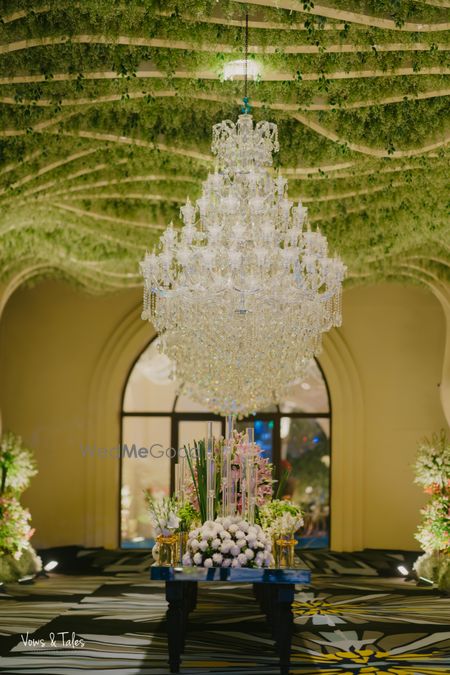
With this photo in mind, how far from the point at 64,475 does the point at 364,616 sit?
22.7ft

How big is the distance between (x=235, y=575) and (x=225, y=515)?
0.84 m

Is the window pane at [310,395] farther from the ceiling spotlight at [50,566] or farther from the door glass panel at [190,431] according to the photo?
the ceiling spotlight at [50,566]

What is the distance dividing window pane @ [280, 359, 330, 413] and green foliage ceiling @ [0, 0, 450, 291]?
11.8 feet

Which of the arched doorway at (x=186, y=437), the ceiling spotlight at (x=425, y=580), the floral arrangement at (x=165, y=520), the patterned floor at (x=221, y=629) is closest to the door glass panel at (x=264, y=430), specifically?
the arched doorway at (x=186, y=437)

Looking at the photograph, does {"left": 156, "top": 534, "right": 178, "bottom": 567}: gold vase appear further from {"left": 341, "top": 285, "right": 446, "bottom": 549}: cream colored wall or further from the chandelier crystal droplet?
{"left": 341, "top": 285, "right": 446, "bottom": 549}: cream colored wall

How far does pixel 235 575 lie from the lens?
6332mm

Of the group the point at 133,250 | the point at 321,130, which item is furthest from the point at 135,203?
the point at 321,130

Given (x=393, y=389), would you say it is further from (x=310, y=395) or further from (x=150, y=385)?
(x=150, y=385)

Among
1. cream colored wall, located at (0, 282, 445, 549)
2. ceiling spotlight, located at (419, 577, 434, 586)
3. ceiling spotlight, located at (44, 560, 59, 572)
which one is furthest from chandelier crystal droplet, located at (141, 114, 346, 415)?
cream colored wall, located at (0, 282, 445, 549)

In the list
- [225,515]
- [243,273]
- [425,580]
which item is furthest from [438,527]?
[225,515]

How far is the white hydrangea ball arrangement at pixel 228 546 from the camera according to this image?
641cm

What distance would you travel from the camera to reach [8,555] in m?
11.3

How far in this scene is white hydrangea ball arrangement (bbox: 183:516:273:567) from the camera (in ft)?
21.0

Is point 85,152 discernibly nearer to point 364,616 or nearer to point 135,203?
point 135,203
